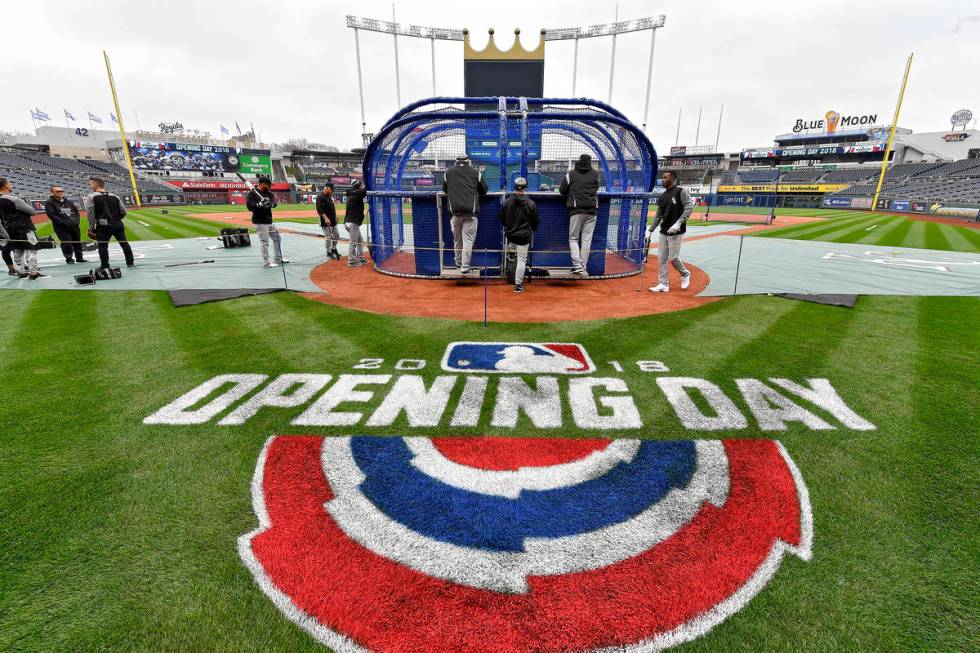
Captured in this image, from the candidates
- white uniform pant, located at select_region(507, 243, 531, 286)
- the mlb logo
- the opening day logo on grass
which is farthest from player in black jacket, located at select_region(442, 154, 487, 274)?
the opening day logo on grass

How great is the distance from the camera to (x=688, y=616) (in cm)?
199

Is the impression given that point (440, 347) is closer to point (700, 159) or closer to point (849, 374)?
point (849, 374)

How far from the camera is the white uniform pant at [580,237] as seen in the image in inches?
363

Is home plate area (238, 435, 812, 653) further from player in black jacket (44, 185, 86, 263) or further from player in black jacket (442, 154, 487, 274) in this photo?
player in black jacket (44, 185, 86, 263)

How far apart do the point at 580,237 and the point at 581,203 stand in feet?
3.18

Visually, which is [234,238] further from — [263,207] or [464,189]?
[464,189]

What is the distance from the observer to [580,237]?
9.58m

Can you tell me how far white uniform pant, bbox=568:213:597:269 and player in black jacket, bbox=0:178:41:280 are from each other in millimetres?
12268

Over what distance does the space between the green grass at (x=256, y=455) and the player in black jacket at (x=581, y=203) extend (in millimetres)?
3583

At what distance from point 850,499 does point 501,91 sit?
2771 centimetres

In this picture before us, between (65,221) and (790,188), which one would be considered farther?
(790,188)

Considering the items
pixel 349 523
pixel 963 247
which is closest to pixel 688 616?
pixel 349 523

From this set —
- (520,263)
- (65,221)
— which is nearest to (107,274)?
(65,221)

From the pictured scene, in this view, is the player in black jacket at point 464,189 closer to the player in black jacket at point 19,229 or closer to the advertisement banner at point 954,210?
the player in black jacket at point 19,229
